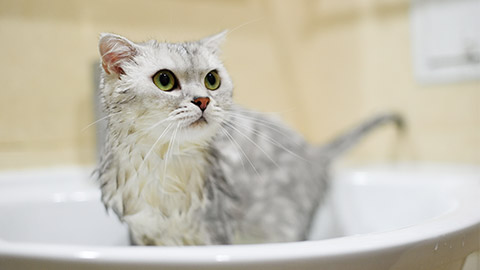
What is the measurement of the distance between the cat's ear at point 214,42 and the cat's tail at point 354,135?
0.60 m

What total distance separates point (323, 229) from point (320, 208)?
0.35 feet

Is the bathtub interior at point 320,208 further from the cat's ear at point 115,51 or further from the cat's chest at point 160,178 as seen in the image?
the cat's ear at point 115,51

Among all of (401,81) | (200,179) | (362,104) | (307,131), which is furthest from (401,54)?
(200,179)

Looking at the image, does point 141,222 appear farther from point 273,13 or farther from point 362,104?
point 362,104

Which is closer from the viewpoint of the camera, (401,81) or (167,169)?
(167,169)

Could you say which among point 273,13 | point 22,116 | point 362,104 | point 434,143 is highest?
point 273,13

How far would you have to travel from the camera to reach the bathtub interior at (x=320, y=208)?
613 mm

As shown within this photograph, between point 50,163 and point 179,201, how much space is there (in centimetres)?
64

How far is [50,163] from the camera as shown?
1017mm

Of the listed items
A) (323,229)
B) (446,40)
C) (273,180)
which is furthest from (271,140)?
(446,40)

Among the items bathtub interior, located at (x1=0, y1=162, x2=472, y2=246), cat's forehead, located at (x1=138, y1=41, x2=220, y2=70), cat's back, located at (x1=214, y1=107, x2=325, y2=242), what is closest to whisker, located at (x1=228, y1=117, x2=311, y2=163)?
cat's back, located at (x1=214, y1=107, x2=325, y2=242)

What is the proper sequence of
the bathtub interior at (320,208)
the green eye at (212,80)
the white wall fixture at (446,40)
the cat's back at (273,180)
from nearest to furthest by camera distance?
the green eye at (212,80)
the bathtub interior at (320,208)
the cat's back at (273,180)
the white wall fixture at (446,40)

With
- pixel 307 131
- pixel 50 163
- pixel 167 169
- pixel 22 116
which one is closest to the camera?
pixel 167 169

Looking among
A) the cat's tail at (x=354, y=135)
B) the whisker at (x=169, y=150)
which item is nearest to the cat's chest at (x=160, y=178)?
the whisker at (x=169, y=150)
